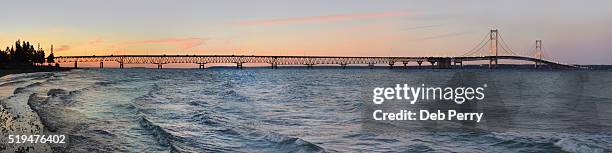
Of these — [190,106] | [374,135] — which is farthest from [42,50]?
[374,135]

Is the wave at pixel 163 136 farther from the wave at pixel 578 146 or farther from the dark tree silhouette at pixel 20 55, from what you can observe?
the dark tree silhouette at pixel 20 55

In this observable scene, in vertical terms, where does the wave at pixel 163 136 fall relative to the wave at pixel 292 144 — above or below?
above

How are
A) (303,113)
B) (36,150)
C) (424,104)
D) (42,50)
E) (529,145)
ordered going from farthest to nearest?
1. (42,50)
2. (424,104)
3. (303,113)
4. (529,145)
5. (36,150)

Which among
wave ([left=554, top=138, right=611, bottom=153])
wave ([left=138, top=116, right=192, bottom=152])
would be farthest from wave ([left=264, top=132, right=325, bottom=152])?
wave ([left=554, top=138, right=611, bottom=153])

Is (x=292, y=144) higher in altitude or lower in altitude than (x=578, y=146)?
higher

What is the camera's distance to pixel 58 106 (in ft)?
110

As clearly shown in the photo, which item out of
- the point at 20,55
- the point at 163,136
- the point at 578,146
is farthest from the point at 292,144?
the point at 20,55

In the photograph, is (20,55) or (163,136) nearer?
(163,136)

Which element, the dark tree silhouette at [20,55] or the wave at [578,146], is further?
the dark tree silhouette at [20,55]

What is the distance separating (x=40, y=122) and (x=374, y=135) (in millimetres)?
13075

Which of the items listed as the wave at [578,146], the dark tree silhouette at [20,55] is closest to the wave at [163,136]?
the wave at [578,146]

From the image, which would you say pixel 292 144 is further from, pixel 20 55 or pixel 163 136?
pixel 20 55

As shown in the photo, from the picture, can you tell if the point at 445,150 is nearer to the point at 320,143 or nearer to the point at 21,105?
the point at 320,143

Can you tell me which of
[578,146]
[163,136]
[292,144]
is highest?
[163,136]
